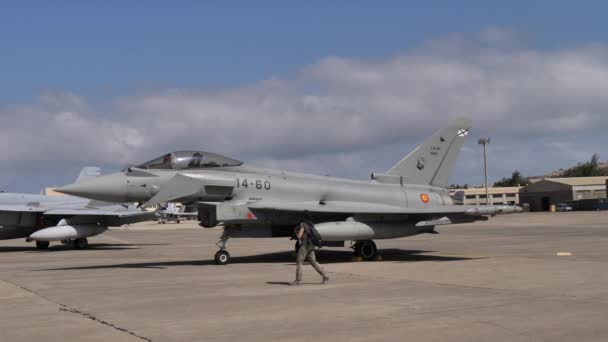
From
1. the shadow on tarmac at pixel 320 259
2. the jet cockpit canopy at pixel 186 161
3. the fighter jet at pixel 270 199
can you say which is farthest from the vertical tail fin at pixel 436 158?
the jet cockpit canopy at pixel 186 161

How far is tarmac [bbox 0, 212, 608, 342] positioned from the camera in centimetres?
730

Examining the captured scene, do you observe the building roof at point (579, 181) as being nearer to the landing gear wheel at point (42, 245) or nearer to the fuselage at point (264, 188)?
the landing gear wheel at point (42, 245)

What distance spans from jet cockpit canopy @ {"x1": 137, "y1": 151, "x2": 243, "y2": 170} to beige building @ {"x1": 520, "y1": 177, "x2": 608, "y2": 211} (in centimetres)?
8368

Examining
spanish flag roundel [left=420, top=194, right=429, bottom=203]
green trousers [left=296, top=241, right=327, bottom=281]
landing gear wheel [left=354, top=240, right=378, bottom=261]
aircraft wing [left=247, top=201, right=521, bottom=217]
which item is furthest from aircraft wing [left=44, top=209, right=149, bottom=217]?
green trousers [left=296, top=241, right=327, bottom=281]

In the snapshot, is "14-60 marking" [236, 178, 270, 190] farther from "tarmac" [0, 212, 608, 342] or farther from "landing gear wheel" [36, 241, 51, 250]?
"landing gear wheel" [36, 241, 51, 250]

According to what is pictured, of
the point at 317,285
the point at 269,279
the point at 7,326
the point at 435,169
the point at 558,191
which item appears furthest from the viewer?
the point at 558,191

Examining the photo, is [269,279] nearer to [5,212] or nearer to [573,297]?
[573,297]

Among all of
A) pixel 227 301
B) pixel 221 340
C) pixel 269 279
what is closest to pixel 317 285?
pixel 269 279

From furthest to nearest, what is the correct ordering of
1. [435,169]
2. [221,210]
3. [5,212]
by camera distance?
1. [5,212]
2. [435,169]
3. [221,210]

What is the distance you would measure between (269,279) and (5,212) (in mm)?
17528

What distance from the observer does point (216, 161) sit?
57.6 feet

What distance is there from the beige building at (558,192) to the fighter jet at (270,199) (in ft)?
266

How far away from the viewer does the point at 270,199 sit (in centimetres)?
1770

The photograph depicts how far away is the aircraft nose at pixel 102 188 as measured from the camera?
51.9ft
